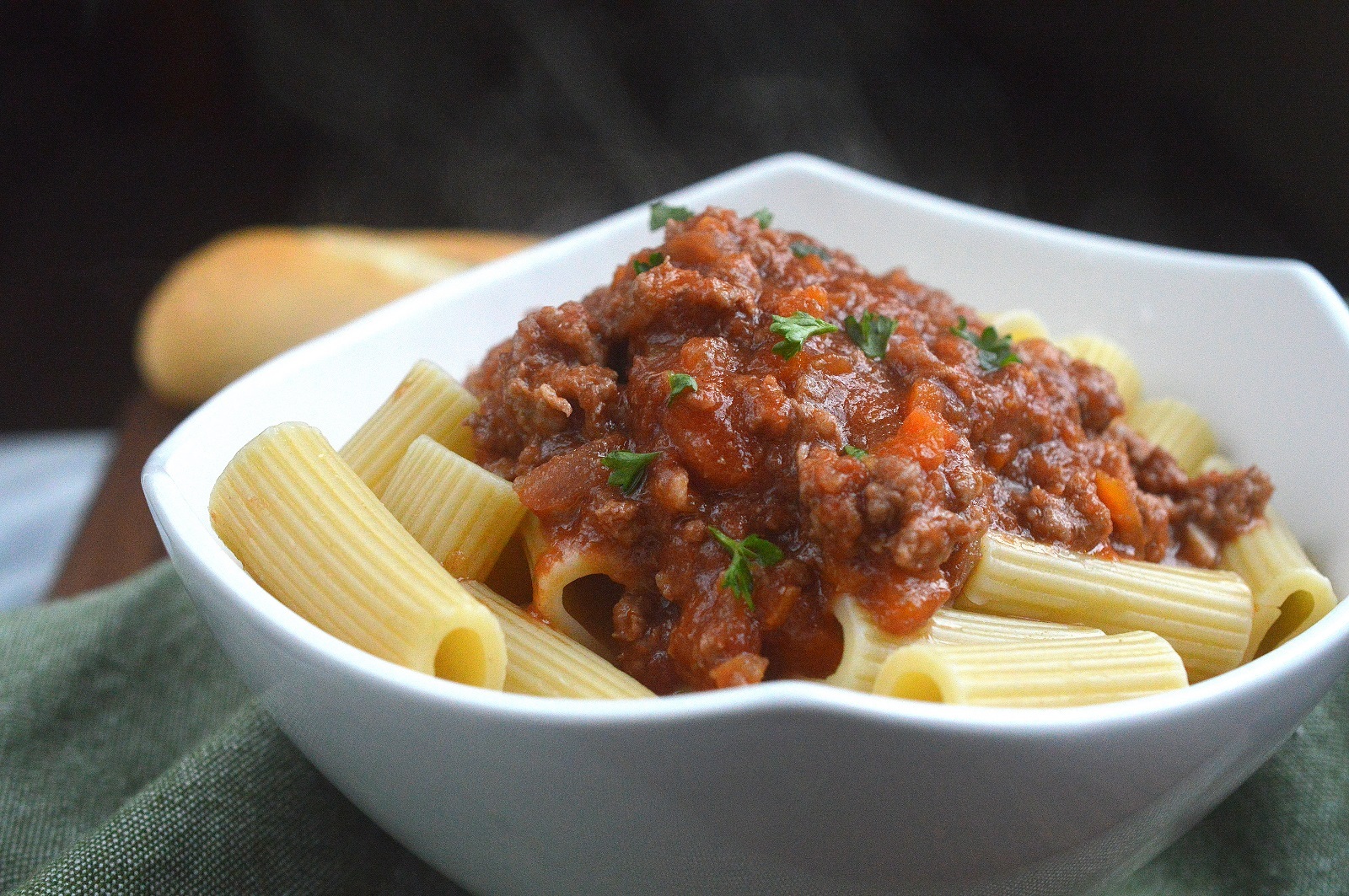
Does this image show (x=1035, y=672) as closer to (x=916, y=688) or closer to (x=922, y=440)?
(x=916, y=688)

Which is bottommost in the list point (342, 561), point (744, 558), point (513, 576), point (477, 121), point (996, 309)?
point (477, 121)

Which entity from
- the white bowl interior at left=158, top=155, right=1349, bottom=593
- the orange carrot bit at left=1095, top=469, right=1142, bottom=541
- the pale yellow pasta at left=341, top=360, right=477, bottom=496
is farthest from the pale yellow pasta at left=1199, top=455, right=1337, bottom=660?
the pale yellow pasta at left=341, top=360, right=477, bottom=496

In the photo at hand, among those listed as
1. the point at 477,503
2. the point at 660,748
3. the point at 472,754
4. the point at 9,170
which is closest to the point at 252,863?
the point at 477,503

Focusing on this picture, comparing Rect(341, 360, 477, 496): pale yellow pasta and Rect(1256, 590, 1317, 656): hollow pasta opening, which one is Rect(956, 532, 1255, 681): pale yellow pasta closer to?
Rect(1256, 590, 1317, 656): hollow pasta opening

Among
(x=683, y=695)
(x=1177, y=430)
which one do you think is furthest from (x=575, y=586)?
(x=1177, y=430)

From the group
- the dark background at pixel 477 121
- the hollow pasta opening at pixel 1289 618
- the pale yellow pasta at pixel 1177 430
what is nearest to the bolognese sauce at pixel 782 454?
the hollow pasta opening at pixel 1289 618

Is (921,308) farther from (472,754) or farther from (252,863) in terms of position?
(252,863)
